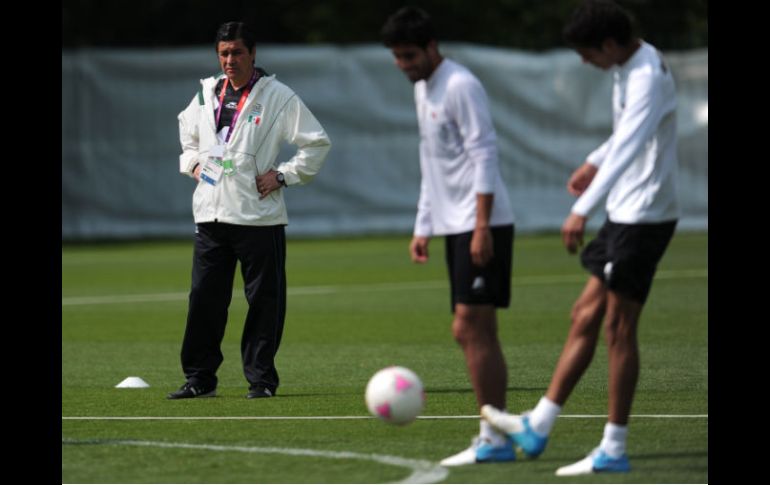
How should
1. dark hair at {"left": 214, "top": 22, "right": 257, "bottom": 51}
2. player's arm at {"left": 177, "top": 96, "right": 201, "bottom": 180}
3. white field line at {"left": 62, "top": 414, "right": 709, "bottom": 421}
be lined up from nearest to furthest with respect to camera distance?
white field line at {"left": 62, "top": 414, "right": 709, "bottom": 421}, dark hair at {"left": 214, "top": 22, "right": 257, "bottom": 51}, player's arm at {"left": 177, "top": 96, "right": 201, "bottom": 180}

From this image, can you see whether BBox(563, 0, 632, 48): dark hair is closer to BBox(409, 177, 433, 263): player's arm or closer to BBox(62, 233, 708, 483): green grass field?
BBox(409, 177, 433, 263): player's arm

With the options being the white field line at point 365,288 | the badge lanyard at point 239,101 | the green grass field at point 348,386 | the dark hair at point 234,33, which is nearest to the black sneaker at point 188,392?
the green grass field at point 348,386

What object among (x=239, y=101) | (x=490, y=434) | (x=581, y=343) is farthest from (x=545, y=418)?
(x=239, y=101)

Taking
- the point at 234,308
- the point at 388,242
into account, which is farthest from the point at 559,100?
the point at 234,308

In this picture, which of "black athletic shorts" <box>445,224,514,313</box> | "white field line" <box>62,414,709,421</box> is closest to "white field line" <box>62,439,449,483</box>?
"black athletic shorts" <box>445,224,514,313</box>

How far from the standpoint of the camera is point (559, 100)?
1258 inches

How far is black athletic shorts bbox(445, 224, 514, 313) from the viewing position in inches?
330

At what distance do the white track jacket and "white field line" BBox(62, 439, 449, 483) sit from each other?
7.92 ft

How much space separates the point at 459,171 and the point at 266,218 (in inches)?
113

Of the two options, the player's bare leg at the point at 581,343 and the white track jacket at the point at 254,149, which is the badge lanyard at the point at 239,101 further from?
the player's bare leg at the point at 581,343

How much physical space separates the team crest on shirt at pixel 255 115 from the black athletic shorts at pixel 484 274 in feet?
9.89

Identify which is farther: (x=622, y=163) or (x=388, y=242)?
(x=388, y=242)

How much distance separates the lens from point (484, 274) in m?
8.38

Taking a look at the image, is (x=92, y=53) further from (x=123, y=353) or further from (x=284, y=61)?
(x=123, y=353)
